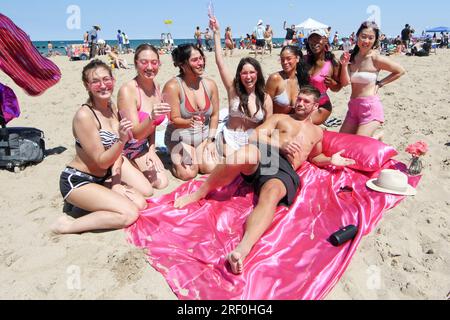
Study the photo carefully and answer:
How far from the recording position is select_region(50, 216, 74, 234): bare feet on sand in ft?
10.8

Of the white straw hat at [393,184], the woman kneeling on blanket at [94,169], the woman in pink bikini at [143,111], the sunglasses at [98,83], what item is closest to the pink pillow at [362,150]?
the white straw hat at [393,184]

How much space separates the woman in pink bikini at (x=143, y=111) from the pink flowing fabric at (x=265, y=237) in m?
0.39

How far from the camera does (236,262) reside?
2668 mm

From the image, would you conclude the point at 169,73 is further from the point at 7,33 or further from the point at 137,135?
the point at 137,135

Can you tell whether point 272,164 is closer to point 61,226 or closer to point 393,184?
point 393,184

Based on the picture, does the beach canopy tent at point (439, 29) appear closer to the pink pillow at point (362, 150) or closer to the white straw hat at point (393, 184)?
the pink pillow at point (362, 150)

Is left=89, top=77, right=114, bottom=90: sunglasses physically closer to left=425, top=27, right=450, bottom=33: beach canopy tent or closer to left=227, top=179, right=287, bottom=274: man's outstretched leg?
left=227, top=179, right=287, bottom=274: man's outstretched leg

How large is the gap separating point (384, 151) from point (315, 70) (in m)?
1.61

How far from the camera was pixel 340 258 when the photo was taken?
289cm

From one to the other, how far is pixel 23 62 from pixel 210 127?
9.31 feet

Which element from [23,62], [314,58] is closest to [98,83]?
[23,62]

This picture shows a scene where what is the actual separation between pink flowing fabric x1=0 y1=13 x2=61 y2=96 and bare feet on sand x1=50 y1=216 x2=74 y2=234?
8.74 ft
